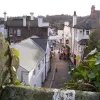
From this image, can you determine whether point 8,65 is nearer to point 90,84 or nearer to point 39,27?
point 90,84

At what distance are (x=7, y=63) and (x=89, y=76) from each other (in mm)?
1010

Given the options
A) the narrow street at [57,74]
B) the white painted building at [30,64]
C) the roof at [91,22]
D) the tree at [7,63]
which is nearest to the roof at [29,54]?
the white painted building at [30,64]

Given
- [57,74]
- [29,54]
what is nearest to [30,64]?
[29,54]

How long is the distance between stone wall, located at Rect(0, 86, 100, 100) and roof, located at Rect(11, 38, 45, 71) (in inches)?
753

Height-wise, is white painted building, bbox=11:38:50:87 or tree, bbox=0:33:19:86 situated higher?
tree, bbox=0:33:19:86

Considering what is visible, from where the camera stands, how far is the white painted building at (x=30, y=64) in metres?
21.4

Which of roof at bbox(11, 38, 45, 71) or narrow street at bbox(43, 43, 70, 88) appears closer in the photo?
roof at bbox(11, 38, 45, 71)

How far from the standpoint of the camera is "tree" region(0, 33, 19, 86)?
2.85m

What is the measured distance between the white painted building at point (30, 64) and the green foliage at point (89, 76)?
1578cm

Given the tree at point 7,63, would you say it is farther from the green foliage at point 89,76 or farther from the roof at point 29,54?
the roof at point 29,54

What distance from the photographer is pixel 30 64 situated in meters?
23.5

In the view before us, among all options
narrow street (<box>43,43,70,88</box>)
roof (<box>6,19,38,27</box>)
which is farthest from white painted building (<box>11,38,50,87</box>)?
roof (<box>6,19,38,27</box>)

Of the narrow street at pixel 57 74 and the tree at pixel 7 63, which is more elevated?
the tree at pixel 7 63

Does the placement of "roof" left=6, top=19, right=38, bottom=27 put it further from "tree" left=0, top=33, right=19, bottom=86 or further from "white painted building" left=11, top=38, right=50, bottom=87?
"tree" left=0, top=33, right=19, bottom=86
